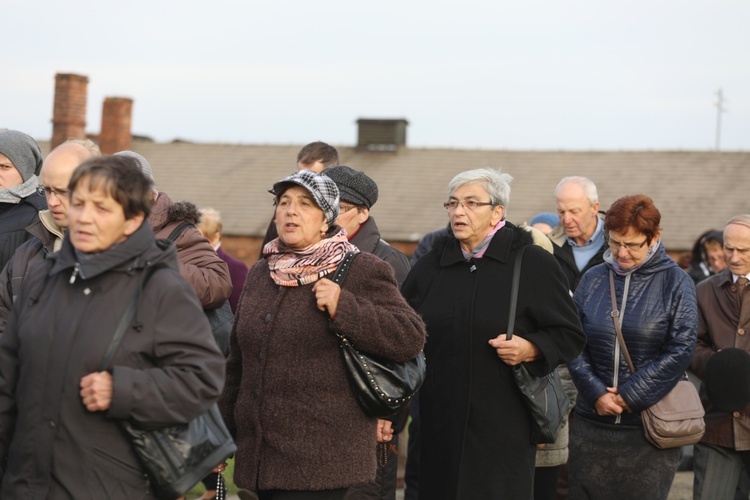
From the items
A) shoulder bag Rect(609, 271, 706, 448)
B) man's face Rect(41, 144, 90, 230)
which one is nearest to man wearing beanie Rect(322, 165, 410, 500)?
shoulder bag Rect(609, 271, 706, 448)

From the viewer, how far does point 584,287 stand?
6016 mm

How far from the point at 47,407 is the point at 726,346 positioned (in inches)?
176

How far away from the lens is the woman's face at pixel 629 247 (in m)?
5.71

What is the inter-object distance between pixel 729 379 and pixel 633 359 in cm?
80

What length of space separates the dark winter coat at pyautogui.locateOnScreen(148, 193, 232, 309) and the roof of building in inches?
835

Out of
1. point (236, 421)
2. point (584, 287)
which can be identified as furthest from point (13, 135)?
point (584, 287)

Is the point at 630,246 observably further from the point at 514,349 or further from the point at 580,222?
the point at 580,222

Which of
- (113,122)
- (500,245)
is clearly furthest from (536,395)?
(113,122)

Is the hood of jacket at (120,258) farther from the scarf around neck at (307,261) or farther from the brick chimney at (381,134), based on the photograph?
the brick chimney at (381,134)

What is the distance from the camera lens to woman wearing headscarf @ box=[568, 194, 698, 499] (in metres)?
5.58

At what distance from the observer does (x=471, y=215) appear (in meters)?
5.29

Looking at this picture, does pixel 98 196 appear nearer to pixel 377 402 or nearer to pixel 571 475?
pixel 377 402

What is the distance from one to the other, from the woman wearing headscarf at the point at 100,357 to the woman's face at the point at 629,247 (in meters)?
2.98

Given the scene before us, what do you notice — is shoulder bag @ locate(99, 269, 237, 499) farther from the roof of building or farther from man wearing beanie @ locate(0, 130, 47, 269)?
the roof of building
